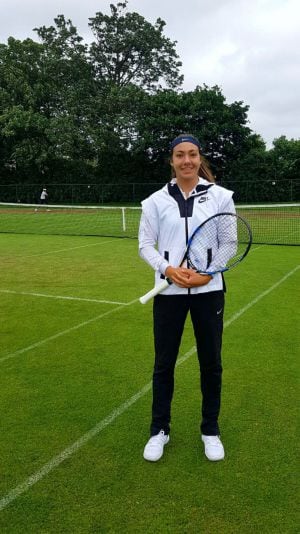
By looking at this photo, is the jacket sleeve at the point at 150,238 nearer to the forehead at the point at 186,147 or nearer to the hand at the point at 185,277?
the hand at the point at 185,277

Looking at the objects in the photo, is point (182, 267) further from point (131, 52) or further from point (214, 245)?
point (131, 52)

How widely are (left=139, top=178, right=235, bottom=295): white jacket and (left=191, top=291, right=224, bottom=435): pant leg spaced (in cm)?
10

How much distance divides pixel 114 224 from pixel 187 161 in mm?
22269

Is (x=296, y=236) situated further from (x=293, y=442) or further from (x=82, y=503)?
(x=82, y=503)

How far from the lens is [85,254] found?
15.4 metres

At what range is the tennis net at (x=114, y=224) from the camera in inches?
804

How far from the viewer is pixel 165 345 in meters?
3.92

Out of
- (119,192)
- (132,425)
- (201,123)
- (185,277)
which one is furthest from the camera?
(201,123)

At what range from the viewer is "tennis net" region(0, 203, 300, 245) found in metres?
20.4

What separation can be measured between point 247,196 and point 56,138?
1731 cm

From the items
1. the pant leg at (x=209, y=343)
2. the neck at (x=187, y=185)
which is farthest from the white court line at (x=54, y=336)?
the neck at (x=187, y=185)

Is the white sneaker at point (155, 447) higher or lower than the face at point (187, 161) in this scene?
lower

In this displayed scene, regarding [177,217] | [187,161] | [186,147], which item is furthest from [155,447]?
[186,147]

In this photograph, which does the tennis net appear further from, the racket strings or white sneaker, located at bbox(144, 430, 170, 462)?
white sneaker, located at bbox(144, 430, 170, 462)
